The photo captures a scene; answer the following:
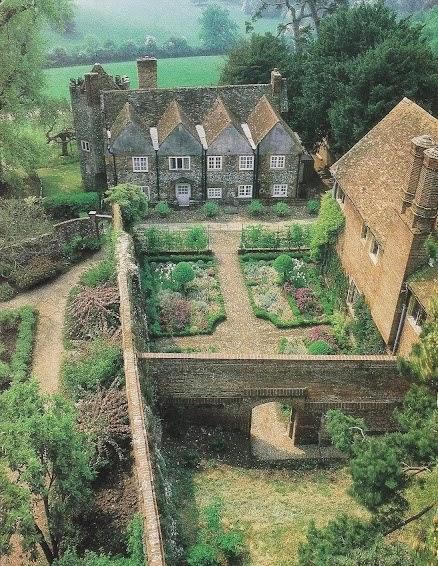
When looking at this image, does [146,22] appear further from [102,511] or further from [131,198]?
[102,511]

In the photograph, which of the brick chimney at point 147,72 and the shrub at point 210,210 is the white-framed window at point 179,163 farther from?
the brick chimney at point 147,72

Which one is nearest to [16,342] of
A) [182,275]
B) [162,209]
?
[182,275]

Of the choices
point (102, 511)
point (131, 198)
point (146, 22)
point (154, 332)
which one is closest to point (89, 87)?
point (131, 198)

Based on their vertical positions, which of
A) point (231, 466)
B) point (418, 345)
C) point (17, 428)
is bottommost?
point (231, 466)

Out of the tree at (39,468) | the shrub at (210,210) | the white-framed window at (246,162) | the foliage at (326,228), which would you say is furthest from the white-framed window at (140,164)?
the tree at (39,468)

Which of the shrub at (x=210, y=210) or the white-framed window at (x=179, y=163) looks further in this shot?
the white-framed window at (x=179, y=163)
